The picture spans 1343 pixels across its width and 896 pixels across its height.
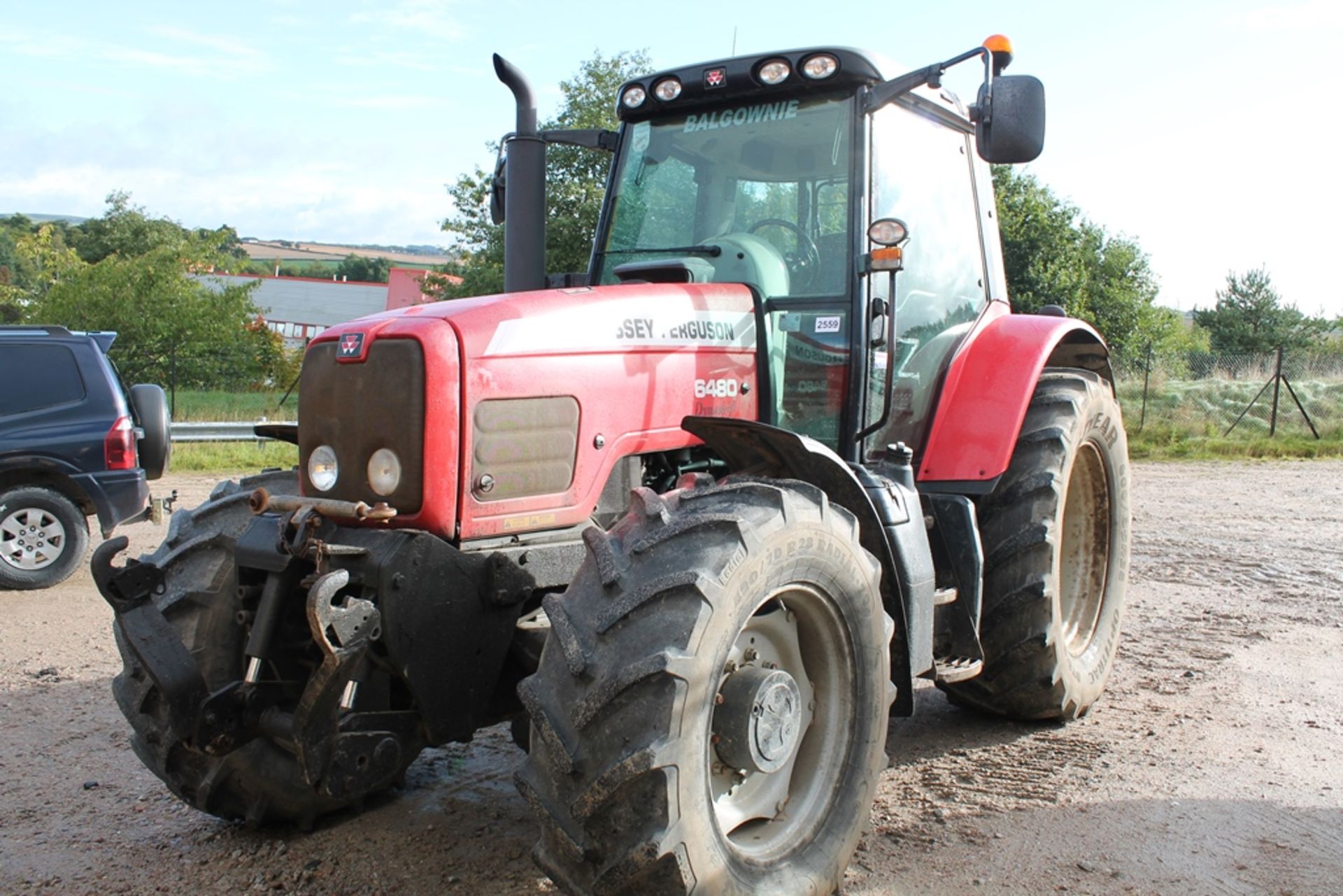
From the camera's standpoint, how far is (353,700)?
3195mm

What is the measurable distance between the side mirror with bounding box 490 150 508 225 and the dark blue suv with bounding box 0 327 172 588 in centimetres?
508

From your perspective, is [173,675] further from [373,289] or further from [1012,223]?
[373,289]

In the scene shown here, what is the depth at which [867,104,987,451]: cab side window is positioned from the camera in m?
4.42

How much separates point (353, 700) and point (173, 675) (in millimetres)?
521

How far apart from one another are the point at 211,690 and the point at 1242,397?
68.5 ft

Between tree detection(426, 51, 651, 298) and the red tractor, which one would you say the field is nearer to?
tree detection(426, 51, 651, 298)

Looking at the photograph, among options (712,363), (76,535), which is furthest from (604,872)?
(76,535)

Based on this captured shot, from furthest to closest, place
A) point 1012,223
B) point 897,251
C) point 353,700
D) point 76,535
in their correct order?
1. point 1012,223
2. point 76,535
3. point 897,251
4. point 353,700

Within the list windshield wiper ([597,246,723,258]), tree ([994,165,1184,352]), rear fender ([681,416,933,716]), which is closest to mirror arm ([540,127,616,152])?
windshield wiper ([597,246,723,258])

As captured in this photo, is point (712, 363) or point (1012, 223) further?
point (1012, 223)

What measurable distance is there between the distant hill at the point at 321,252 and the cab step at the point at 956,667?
2952 inches

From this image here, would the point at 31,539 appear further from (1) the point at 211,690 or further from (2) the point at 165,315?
(2) the point at 165,315

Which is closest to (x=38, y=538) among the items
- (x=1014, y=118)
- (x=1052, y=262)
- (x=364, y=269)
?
(x=1014, y=118)

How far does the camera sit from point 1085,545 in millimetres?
5613
